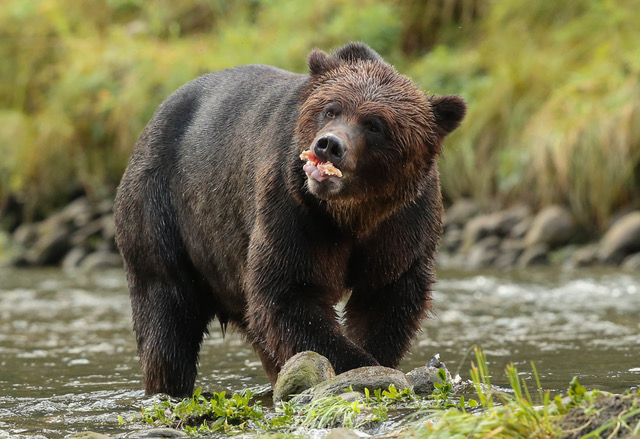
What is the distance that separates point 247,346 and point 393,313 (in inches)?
127

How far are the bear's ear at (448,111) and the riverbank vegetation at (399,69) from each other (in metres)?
7.93

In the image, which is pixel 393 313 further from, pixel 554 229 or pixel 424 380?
pixel 554 229

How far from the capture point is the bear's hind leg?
6.32 meters

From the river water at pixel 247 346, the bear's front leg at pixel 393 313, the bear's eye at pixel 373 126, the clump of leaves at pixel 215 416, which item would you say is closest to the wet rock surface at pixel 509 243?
the river water at pixel 247 346

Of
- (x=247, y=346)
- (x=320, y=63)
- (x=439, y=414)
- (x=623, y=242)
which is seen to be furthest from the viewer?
(x=623, y=242)

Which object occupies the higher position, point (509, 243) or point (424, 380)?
point (424, 380)

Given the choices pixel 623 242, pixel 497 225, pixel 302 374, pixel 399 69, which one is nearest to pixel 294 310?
pixel 302 374

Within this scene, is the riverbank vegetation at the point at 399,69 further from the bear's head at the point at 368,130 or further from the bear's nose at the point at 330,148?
the bear's nose at the point at 330,148

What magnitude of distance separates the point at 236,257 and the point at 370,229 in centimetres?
90

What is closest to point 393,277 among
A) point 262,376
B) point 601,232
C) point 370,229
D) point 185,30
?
point 370,229

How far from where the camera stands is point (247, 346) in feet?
28.5

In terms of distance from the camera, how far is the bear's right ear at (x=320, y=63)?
5.52 meters

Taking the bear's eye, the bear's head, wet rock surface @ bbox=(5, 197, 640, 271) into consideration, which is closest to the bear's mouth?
the bear's head

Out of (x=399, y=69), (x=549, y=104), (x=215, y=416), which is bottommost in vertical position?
(x=215, y=416)
